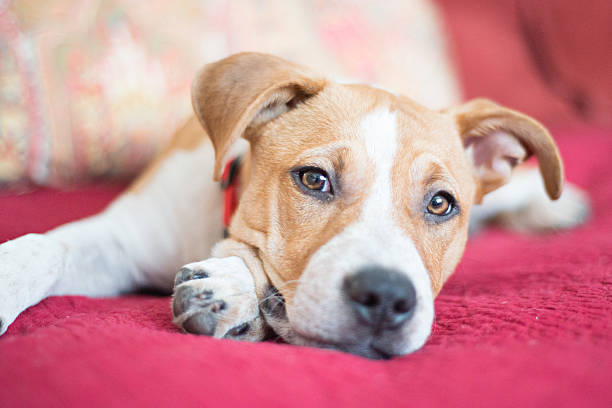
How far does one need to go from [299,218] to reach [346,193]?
0.59ft

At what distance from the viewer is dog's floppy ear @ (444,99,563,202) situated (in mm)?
2168

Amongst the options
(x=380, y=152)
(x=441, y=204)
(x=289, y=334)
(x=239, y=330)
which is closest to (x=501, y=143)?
(x=441, y=204)

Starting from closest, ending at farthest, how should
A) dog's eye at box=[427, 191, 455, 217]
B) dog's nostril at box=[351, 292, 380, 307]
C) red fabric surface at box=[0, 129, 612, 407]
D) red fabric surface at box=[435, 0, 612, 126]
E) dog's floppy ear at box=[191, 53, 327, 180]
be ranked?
1. red fabric surface at box=[0, 129, 612, 407]
2. dog's nostril at box=[351, 292, 380, 307]
3. dog's floppy ear at box=[191, 53, 327, 180]
4. dog's eye at box=[427, 191, 455, 217]
5. red fabric surface at box=[435, 0, 612, 126]

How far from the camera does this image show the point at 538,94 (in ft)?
17.4

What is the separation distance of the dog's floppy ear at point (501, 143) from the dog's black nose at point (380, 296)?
110 centimetres

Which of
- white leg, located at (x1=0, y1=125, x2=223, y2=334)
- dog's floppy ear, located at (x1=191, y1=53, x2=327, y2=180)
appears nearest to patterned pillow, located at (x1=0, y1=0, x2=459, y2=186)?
white leg, located at (x1=0, y1=125, x2=223, y2=334)

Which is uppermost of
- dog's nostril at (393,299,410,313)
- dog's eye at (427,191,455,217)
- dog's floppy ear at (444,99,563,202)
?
dog's floppy ear at (444,99,563,202)

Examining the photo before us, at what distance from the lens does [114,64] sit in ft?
9.89

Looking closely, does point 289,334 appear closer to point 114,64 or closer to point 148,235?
point 148,235

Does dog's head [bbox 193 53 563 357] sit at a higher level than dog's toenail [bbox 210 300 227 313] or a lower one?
higher

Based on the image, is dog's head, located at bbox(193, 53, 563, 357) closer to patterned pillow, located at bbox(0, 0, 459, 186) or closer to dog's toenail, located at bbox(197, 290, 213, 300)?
dog's toenail, located at bbox(197, 290, 213, 300)

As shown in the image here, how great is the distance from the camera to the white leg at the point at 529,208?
11.3ft

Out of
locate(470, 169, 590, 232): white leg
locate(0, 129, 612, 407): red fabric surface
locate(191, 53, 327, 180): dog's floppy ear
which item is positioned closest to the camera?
locate(0, 129, 612, 407): red fabric surface

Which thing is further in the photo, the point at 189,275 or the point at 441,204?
the point at 441,204
